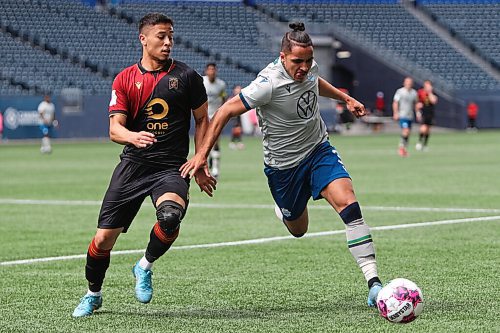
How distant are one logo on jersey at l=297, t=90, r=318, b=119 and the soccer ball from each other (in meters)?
1.80

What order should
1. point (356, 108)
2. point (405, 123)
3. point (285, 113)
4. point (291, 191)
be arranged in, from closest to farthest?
point (285, 113) → point (291, 191) → point (356, 108) → point (405, 123)

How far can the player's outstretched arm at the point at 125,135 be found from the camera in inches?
296

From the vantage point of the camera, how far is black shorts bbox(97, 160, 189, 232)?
7.89m

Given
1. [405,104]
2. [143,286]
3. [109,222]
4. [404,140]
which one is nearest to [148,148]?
[109,222]

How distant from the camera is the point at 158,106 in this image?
7.96m

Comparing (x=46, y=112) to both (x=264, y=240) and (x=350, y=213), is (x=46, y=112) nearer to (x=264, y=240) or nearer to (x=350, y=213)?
(x=264, y=240)

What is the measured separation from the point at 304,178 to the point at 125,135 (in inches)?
63.6

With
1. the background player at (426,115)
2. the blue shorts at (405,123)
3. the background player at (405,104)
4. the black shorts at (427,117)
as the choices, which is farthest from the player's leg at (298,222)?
the black shorts at (427,117)

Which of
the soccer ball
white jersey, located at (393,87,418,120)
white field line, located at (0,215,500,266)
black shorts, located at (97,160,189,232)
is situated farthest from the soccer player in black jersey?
white jersey, located at (393,87,418,120)

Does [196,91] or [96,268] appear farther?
[196,91]

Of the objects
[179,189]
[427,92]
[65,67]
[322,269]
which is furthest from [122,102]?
[65,67]

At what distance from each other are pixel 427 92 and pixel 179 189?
103ft

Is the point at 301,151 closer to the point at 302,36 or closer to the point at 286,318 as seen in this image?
the point at 302,36

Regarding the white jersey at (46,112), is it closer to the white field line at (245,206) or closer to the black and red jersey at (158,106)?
the white field line at (245,206)
